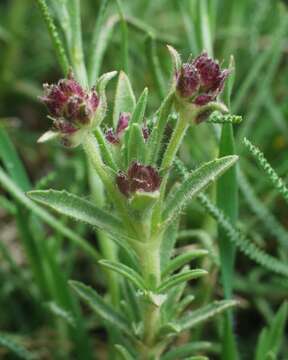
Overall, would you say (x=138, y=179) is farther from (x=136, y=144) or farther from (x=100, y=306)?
(x=100, y=306)

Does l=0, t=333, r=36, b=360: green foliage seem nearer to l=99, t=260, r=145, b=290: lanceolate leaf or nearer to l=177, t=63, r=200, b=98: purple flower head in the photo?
l=99, t=260, r=145, b=290: lanceolate leaf

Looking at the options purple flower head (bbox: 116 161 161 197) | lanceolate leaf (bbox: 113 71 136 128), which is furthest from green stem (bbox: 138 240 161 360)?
lanceolate leaf (bbox: 113 71 136 128)

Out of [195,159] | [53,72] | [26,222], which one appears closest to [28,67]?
[53,72]

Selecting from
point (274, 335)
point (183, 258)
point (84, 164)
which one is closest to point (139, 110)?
point (183, 258)

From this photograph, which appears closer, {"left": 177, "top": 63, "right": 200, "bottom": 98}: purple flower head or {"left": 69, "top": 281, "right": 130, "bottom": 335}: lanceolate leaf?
{"left": 177, "top": 63, "right": 200, "bottom": 98}: purple flower head

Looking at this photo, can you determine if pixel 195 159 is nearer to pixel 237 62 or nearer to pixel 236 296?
pixel 236 296

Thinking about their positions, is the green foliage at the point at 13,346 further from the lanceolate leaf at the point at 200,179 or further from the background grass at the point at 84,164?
the lanceolate leaf at the point at 200,179

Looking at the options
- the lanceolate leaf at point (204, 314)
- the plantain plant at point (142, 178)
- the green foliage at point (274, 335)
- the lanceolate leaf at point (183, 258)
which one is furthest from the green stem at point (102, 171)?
the green foliage at point (274, 335)
